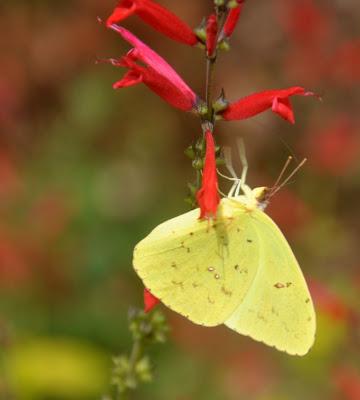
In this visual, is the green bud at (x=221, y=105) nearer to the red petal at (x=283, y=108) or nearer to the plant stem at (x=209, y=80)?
the plant stem at (x=209, y=80)

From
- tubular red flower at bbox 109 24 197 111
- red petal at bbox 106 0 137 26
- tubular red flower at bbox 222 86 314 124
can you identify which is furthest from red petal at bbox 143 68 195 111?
red petal at bbox 106 0 137 26

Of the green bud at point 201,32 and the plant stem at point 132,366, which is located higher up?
the green bud at point 201,32

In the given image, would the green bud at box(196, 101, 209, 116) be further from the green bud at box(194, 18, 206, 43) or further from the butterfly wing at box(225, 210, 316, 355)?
the butterfly wing at box(225, 210, 316, 355)

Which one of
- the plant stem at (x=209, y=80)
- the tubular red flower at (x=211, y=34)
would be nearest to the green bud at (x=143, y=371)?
the plant stem at (x=209, y=80)

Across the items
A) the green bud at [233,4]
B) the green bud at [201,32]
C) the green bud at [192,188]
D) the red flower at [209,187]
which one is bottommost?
the green bud at [192,188]

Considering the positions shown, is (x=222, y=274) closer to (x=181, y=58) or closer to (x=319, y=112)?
(x=319, y=112)

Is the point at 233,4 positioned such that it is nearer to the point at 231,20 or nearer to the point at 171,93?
the point at 231,20

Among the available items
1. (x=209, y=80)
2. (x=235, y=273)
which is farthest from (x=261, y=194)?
(x=209, y=80)
